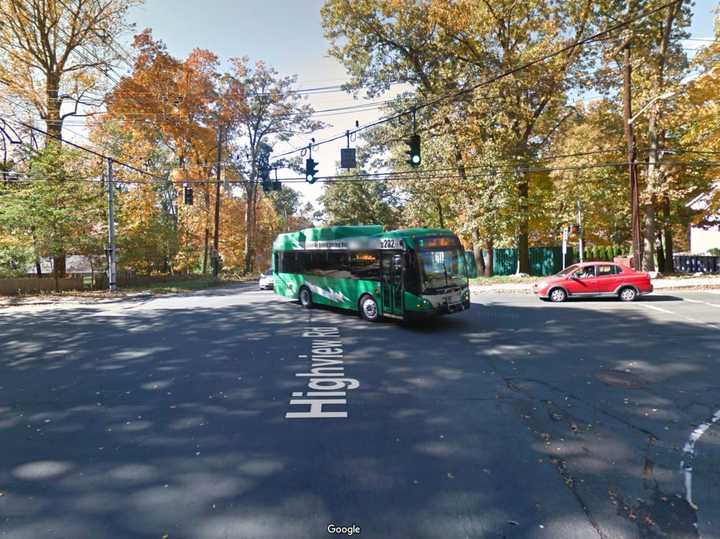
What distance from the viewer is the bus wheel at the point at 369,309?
12.7m

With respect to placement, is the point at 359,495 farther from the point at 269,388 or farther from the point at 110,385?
the point at 110,385

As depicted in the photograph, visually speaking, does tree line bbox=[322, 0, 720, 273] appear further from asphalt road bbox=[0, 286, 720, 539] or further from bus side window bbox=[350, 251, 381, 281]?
asphalt road bbox=[0, 286, 720, 539]

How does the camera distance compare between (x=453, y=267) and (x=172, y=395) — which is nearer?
(x=172, y=395)

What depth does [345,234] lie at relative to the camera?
14250 millimetres

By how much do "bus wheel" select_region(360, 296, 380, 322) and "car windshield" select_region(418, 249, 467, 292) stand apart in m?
2.04

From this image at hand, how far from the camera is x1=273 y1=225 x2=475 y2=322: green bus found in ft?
37.3

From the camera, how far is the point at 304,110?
41156mm

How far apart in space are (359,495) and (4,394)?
656 centimetres

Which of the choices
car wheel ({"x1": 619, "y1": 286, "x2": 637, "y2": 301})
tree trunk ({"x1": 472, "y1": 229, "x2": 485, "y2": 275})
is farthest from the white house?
car wheel ({"x1": 619, "y1": 286, "x2": 637, "y2": 301})

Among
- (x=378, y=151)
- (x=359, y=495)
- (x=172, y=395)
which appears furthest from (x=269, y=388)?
(x=378, y=151)

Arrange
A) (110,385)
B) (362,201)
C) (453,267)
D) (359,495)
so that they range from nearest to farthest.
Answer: (359,495) < (110,385) < (453,267) < (362,201)

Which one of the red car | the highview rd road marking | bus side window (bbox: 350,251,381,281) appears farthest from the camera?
the red car

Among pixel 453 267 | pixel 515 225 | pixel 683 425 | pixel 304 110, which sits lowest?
pixel 683 425

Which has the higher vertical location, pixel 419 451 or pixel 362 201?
pixel 362 201
